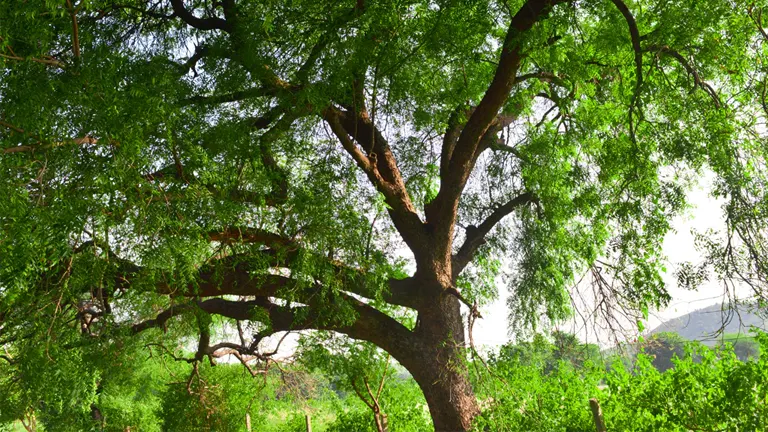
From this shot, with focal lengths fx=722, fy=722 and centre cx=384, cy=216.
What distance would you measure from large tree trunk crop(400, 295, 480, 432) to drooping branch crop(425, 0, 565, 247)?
865 mm

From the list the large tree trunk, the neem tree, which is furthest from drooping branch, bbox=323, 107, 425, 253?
the large tree trunk

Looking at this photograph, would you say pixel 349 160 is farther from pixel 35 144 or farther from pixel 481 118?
pixel 35 144

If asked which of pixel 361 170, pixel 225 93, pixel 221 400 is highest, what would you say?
pixel 225 93

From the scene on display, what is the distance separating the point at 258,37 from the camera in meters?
6.13

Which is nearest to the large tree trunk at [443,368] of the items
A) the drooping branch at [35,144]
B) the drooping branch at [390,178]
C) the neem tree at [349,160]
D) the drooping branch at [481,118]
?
the neem tree at [349,160]

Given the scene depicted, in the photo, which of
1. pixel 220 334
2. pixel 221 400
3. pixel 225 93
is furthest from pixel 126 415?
pixel 225 93

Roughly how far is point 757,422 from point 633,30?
3494 millimetres

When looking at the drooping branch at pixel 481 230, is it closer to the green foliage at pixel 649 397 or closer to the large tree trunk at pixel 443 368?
the large tree trunk at pixel 443 368

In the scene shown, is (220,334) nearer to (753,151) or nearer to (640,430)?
(640,430)

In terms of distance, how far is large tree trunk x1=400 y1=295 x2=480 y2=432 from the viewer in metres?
6.86

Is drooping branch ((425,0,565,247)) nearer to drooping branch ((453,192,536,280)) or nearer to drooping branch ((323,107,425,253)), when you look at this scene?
drooping branch ((323,107,425,253))

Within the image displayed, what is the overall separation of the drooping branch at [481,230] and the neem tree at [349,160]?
0.03 metres

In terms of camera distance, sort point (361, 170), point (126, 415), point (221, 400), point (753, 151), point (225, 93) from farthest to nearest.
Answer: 1. point (126, 415)
2. point (221, 400)
3. point (361, 170)
4. point (225, 93)
5. point (753, 151)

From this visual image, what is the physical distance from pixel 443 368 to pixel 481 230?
2176 mm
